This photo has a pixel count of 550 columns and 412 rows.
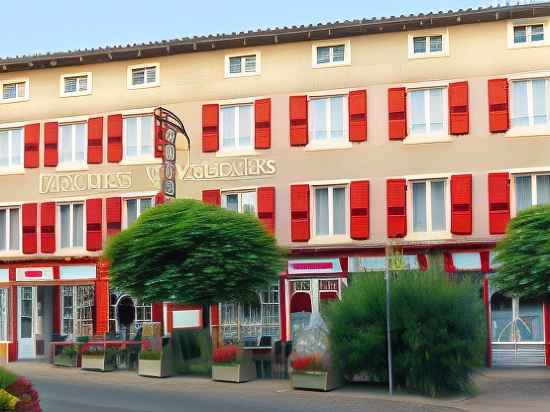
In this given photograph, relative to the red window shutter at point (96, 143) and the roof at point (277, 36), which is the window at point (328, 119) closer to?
the roof at point (277, 36)

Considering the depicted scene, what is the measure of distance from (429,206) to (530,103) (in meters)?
4.28

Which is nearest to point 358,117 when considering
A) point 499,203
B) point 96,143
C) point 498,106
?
point 498,106

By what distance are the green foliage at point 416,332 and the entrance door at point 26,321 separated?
49.5 feet

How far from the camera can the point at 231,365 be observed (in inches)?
910

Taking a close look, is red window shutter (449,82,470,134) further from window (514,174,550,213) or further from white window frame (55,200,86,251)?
white window frame (55,200,86,251)

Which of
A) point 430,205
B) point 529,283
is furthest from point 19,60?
point 529,283

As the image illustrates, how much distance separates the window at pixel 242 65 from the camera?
99.5ft

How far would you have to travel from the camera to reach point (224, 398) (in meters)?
19.9

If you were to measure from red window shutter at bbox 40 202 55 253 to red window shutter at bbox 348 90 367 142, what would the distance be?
35.3ft

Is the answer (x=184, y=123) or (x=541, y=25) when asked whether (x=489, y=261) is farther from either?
(x=184, y=123)

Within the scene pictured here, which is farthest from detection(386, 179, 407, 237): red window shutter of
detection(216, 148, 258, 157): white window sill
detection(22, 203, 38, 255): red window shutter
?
detection(22, 203, 38, 255): red window shutter

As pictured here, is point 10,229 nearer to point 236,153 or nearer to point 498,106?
point 236,153

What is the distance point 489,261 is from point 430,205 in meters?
2.45

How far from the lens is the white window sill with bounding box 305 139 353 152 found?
29.3 metres
